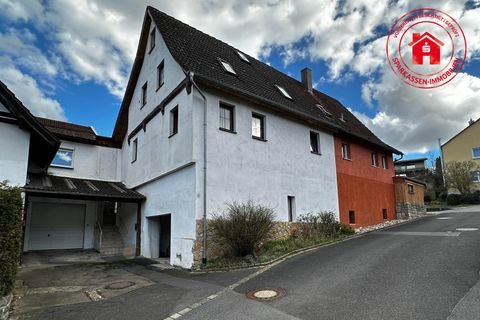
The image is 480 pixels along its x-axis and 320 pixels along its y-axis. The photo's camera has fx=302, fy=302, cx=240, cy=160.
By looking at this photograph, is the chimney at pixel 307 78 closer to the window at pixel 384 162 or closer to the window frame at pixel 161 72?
the window at pixel 384 162

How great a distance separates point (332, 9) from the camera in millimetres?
12164

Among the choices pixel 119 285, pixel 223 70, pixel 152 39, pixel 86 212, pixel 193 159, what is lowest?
pixel 119 285

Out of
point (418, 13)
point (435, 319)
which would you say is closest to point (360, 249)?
point (435, 319)

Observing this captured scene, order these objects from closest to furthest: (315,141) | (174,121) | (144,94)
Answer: (174,121) < (315,141) < (144,94)

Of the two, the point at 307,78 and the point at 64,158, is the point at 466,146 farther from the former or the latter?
the point at 64,158

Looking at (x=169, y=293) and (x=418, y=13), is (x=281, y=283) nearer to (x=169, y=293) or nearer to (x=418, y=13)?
(x=169, y=293)

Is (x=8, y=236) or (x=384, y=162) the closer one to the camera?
(x=8, y=236)

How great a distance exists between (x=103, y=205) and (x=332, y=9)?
15.8 meters

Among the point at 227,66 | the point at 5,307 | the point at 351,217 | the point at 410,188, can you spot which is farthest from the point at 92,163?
the point at 410,188

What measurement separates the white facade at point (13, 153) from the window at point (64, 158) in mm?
6237

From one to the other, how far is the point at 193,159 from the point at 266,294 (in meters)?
5.34

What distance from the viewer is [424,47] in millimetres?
12133

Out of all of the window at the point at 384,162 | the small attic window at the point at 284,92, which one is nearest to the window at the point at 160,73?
the small attic window at the point at 284,92

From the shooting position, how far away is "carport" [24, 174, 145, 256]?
1415cm
